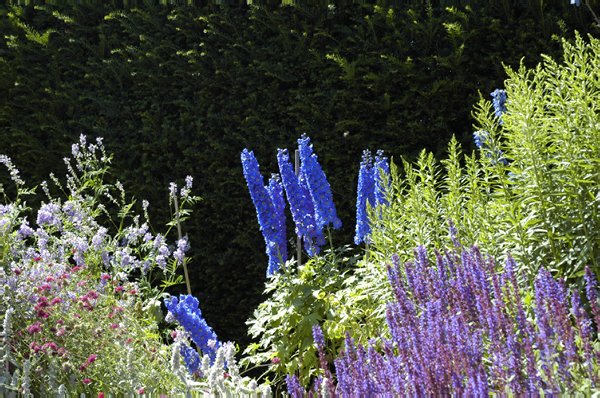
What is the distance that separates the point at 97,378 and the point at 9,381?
40 centimetres

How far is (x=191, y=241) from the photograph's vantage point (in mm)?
5406

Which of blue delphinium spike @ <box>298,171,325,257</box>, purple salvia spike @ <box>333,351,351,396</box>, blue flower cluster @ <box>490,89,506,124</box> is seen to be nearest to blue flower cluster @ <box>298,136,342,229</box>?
blue delphinium spike @ <box>298,171,325,257</box>

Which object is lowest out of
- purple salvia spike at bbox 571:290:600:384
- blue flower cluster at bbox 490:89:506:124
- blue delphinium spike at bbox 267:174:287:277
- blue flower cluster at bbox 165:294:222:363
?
purple salvia spike at bbox 571:290:600:384

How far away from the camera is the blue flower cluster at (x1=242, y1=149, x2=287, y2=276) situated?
3.32 m

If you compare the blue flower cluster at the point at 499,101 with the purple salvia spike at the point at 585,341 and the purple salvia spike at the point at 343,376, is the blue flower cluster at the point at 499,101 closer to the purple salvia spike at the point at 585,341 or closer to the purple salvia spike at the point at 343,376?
the purple salvia spike at the point at 585,341

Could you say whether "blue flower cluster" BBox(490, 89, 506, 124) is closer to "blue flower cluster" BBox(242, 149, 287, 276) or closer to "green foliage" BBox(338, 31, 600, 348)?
"green foliage" BBox(338, 31, 600, 348)

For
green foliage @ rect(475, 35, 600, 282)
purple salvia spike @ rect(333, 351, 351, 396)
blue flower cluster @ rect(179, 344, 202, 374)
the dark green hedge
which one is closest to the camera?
purple salvia spike @ rect(333, 351, 351, 396)

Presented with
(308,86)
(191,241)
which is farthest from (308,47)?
(191,241)

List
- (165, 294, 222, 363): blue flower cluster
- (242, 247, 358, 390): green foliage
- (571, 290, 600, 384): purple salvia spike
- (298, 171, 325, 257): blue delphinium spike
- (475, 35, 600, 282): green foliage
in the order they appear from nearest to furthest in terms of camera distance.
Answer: (571, 290, 600, 384): purple salvia spike, (475, 35, 600, 282): green foliage, (165, 294, 222, 363): blue flower cluster, (242, 247, 358, 390): green foliage, (298, 171, 325, 257): blue delphinium spike

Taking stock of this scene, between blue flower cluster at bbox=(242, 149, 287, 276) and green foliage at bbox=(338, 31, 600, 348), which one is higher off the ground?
blue flower cluster at bbox=(242, 149, 287, 276)

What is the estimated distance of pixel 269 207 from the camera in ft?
11.1

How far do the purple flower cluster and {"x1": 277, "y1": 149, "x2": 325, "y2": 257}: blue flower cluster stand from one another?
5.09 ft

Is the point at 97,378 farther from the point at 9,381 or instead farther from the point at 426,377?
the point at 426,377

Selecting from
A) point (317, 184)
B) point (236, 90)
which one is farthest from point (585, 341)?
point (236, 90)
